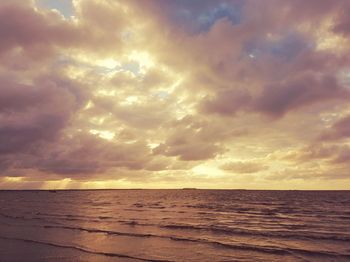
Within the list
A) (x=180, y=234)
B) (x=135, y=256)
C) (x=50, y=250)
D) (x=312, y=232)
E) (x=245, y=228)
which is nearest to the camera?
(x=135, y=256)

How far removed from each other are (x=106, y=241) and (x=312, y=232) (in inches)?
755

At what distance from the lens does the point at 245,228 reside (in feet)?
118

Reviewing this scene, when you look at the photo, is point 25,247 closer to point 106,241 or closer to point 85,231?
point 106,241

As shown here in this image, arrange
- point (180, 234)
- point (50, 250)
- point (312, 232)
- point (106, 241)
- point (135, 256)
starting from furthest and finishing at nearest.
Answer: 1. point (312, 232)
2. point (180, 234)
3. point (106, 241)
4. point (50, 250)
5. point (135, 256)

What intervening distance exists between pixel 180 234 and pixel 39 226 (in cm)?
1493

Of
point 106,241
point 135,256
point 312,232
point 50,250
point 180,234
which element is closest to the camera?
point 135,256

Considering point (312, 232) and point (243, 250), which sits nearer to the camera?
point (243, 250)

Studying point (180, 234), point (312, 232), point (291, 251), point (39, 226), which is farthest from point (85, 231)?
point (312, 232)

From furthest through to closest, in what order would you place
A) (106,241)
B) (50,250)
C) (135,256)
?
1. (106,241)
2. (50,250)
3. (135,256)

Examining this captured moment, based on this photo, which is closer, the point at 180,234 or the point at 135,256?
the point at 135,256

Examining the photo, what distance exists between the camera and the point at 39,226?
3641cm

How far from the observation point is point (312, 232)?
111ft

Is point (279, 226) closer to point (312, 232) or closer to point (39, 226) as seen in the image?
point (312, 232)

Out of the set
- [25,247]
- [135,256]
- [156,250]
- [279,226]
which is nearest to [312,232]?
[279,226]
